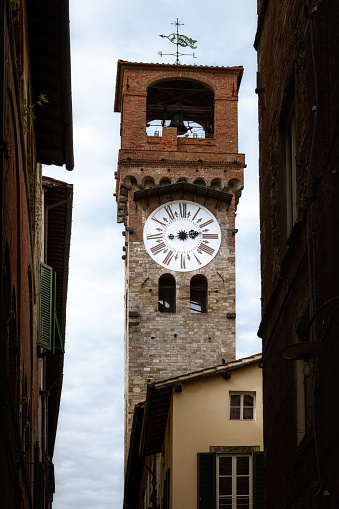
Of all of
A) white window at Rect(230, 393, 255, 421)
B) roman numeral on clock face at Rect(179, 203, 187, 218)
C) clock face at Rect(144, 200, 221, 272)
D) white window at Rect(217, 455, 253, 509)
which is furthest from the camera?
roman numeral on clock face at Rect(179, 203, 187, 218)

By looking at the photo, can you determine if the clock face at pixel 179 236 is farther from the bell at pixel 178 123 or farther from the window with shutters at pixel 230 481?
the window with shutters at pixel 230 481

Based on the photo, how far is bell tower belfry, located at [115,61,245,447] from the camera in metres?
39.8

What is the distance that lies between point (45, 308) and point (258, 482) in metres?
5.35

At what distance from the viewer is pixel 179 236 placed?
41594mm

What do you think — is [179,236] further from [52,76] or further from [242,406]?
[52,76]

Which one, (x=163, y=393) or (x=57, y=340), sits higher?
(x=57, y=340)

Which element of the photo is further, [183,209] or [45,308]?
[183,209]

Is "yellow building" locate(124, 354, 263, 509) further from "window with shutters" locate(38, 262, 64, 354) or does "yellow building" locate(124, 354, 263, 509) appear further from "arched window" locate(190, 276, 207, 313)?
"arched window" locate(190, 276, 207, 313)

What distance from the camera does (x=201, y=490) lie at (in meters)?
21.3

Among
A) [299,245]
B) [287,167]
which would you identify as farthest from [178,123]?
[299,245]

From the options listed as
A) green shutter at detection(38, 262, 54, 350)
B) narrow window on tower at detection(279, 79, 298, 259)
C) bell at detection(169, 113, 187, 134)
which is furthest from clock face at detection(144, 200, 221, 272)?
narrow window on tower at detection(279, 79, 298, 259)

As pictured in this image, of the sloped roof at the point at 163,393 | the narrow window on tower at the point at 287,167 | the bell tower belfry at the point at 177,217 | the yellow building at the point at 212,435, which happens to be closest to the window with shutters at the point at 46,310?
the sloped roof at the point at 163,393

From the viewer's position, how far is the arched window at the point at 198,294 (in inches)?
1622

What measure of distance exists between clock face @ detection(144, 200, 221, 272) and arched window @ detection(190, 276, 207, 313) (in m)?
0.77
